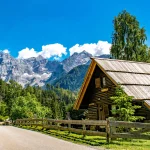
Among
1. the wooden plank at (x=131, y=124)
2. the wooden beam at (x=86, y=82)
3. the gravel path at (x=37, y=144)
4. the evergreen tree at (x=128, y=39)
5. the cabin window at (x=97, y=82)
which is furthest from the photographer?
the evergreen tree at (x=128, y=39)

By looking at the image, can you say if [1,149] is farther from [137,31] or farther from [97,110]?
[137,31]

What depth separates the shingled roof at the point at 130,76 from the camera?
2241 centimetres

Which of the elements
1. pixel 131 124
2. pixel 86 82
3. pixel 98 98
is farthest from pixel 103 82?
pixel 131 124

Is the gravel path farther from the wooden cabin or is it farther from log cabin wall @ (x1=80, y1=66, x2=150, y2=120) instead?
log cabin wall @ (x1=80, y1=66, x2=150, y2=120)

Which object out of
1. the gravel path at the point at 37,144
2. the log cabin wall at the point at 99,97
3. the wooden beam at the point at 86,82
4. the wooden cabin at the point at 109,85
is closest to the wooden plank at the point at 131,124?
the gravel path at the point at 37,144

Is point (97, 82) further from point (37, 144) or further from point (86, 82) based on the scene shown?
point (37, 144)

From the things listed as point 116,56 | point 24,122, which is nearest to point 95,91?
point 24,122

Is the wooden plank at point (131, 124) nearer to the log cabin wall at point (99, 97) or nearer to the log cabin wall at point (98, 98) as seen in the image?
the log cabin wall at point (98, 98)

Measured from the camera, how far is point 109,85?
27.1 meters

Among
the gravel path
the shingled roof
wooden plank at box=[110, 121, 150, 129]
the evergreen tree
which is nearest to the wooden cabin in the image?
the shingled roof

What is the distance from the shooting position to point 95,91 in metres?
30.1

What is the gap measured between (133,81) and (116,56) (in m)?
26.6

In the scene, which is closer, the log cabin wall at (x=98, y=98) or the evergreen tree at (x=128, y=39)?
the log cabin wall at (x=98, y=98)

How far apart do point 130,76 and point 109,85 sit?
8.62ft
